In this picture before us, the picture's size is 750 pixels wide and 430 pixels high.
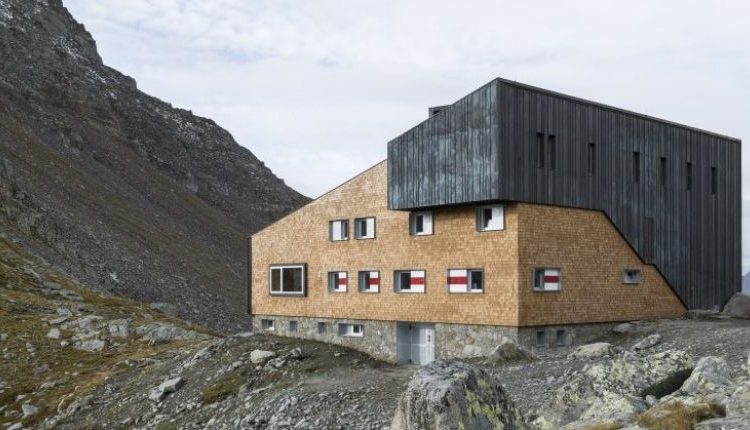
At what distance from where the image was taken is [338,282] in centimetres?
4128

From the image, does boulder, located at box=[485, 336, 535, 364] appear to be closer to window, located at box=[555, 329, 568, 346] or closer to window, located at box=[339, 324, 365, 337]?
window, located at box=[555, 329, 568, 346]

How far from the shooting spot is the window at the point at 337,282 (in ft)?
134

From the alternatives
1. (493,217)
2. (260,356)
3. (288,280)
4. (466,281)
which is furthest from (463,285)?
(288,280)

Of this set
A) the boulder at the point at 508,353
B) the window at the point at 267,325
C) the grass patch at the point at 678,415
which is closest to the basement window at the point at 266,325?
the window at the point at 267,325

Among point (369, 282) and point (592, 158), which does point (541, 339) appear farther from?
point (369, 282)

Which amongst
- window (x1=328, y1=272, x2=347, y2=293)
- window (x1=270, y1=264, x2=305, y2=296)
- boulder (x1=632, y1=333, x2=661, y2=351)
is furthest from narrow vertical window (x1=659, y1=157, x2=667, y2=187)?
window (x1=270, y1=264, x2=305, y2=296)

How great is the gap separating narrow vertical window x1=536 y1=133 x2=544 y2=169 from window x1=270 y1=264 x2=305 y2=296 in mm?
14086

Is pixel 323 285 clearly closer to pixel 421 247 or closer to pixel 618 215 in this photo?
pixel 421 247

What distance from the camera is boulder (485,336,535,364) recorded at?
30.7m

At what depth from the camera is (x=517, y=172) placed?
33.3 meters

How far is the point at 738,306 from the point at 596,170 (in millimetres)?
10923

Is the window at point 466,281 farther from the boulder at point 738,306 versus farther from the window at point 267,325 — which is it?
the boulder at point 738,306

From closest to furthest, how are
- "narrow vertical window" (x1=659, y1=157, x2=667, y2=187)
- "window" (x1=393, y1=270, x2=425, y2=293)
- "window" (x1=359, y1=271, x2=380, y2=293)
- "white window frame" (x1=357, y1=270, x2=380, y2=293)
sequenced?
"window" (x1=393, y1=270, x2=425, y2=293) → "window" (x1=359, y1=271, x2=380, y2=293) → "white window frame" (x1=357, y1=270, x2=380, y2=293) → "narrow vertical window" (x1=659, y1=157, x2=667, y2=187)

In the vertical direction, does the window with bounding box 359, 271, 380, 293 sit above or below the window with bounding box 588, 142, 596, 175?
below
